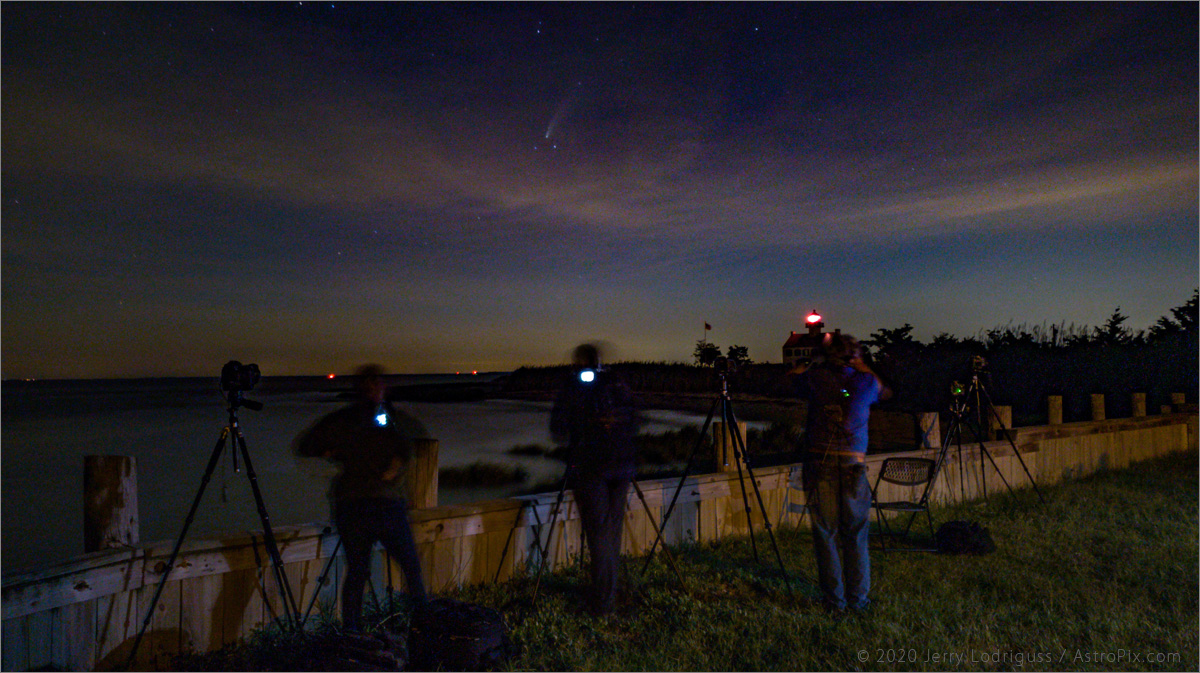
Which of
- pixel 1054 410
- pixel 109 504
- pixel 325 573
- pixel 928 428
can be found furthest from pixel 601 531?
pixel 1054 410

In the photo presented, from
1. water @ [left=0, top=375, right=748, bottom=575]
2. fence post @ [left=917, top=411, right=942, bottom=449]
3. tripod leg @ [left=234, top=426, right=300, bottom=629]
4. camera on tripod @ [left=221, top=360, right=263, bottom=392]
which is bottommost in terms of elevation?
water @ [left=0, top=375, right=748, bottom=575]

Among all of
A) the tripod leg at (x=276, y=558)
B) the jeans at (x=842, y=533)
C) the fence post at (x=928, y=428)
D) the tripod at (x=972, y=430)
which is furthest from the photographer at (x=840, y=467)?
the fence post at (x=928, y=428)

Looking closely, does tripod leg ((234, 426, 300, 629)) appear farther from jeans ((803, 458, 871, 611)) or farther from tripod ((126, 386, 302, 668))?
jeans ((803, 458, 871, 611))

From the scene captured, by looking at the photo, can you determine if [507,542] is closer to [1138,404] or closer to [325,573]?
[325,573]

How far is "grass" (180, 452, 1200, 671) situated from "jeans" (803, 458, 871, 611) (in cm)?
20

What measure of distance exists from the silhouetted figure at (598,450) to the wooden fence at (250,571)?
2.63ft

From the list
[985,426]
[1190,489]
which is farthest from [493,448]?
[1190,489]

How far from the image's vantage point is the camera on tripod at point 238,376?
13.3 feet

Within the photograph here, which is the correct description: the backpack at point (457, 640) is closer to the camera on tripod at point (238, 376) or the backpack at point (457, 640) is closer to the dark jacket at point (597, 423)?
the dark jacket at point (597, 423)

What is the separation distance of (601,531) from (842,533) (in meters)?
1.59

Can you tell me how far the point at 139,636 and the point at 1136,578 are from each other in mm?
6475

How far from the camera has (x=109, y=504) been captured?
383cm

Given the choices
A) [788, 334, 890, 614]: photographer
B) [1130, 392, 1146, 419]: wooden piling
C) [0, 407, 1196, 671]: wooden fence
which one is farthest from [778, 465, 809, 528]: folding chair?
[1130, 392, 1146, 419]: wooden piling

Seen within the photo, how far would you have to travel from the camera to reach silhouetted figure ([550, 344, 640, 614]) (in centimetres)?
457
